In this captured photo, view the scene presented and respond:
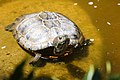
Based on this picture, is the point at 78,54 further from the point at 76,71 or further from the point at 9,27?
the point at 9,27

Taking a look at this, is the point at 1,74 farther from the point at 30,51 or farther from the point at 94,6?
the point at 94,6

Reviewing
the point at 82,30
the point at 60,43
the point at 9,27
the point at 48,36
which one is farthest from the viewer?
the point at 82,30

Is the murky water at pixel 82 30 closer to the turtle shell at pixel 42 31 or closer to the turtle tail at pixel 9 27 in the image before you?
the turtle tail at pixel 9 27

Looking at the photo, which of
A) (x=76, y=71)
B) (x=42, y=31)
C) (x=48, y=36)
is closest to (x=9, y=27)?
(x=42, y=31)

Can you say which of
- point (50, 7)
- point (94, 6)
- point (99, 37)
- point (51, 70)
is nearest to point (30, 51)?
point (51, 70)

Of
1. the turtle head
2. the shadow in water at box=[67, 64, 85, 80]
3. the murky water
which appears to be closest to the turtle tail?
the murky water

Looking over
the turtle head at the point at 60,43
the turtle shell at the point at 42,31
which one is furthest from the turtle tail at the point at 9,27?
the turtle head at the point at 60,43

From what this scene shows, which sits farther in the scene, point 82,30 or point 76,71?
point 82,30
